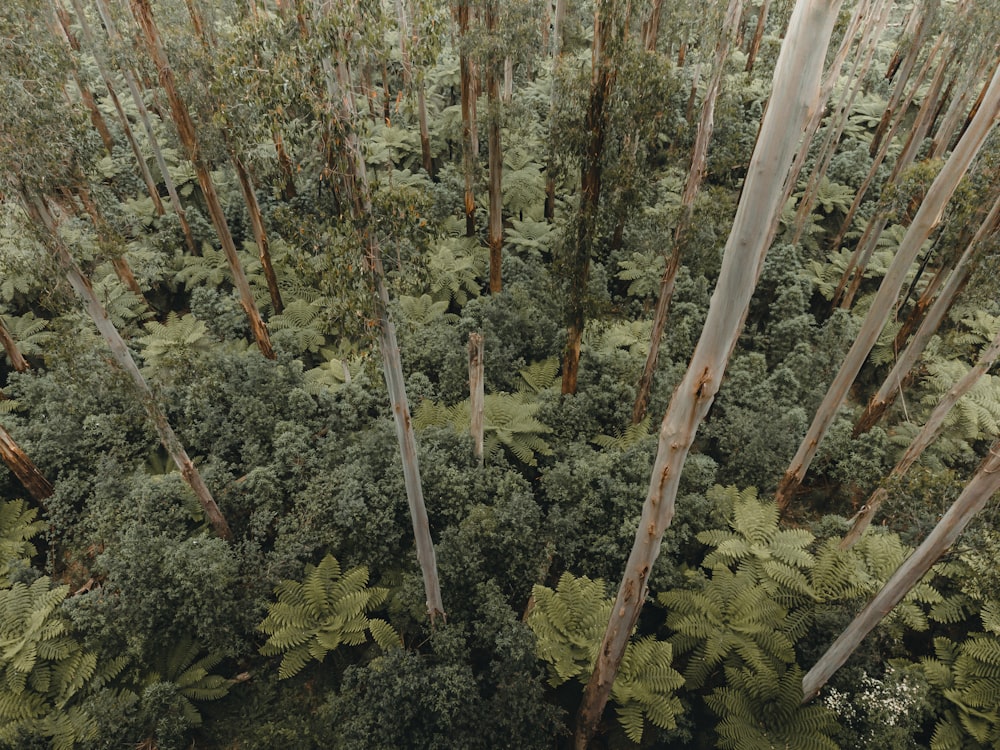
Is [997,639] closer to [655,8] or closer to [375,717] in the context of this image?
[375,717]

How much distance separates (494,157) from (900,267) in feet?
23.8

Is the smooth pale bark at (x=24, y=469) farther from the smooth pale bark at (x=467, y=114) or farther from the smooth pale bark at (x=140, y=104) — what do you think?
the smooth pale bark at (x=467, y=114)

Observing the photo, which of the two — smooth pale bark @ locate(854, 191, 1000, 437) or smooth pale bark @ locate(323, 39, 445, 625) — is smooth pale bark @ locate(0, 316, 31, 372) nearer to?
smooth pale bark @ locate(323, 39, 445, 625)

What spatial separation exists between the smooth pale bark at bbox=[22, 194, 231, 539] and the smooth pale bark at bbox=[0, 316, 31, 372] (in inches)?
217

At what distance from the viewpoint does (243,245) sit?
14.2 metres

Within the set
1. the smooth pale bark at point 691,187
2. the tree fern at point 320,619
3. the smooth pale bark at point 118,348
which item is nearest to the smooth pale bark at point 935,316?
the smooth pale bark at point 691,187

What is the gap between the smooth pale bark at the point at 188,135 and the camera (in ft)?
24.1

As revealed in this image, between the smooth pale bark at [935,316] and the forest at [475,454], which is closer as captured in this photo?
the forest at [475,454]

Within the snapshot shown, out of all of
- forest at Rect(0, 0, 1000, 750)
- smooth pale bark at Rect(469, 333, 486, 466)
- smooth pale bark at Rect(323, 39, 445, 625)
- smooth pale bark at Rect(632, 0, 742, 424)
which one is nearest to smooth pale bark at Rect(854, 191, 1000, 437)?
forest at Rect(0, 0, 1000, 750)

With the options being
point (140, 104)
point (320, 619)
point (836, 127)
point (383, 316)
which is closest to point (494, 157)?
point (383, 316)

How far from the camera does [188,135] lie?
846 centimetres

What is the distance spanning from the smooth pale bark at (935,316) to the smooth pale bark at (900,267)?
1176 millimetres

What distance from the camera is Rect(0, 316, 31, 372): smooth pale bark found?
10.8m

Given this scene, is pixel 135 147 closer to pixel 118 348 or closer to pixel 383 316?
pixel 118 348
